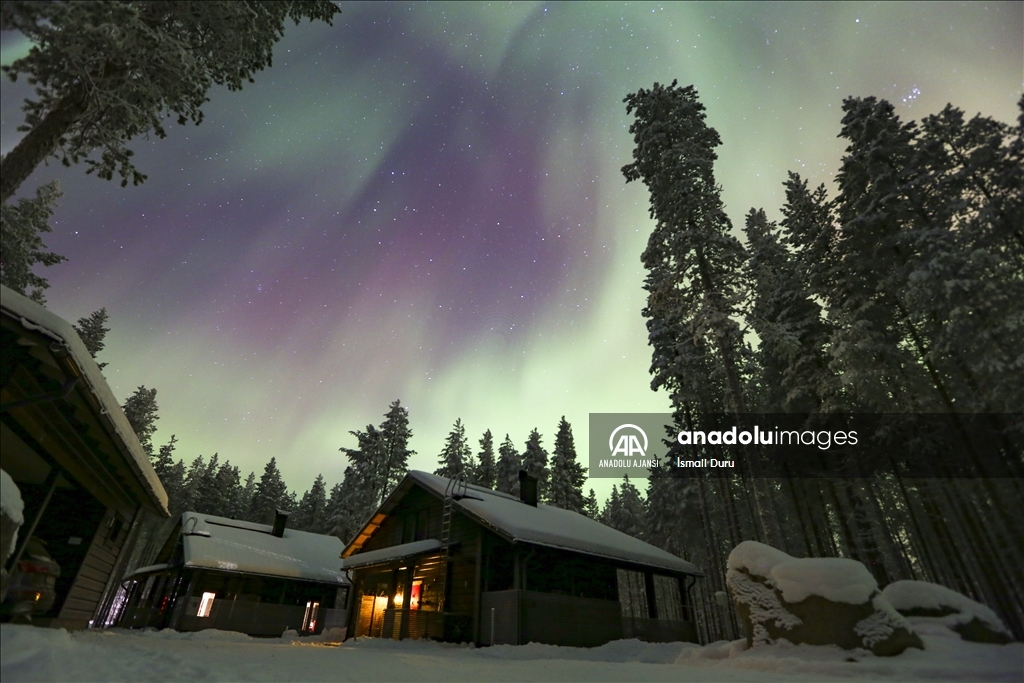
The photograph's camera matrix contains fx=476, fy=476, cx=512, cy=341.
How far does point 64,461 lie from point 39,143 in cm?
587

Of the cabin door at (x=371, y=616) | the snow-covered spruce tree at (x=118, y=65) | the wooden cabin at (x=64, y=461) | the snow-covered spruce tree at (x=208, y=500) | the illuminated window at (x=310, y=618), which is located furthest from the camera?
the snow-covered spruce tree at (x=208, y=500)

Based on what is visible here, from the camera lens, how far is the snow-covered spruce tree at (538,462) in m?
41.6

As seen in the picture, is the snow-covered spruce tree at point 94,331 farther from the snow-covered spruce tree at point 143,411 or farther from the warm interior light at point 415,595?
the warm interior light at point 415,595

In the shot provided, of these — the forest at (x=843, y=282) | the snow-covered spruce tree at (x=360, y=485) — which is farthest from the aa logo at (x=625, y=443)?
the snow-covered spruce tree at (x=360, y=485)

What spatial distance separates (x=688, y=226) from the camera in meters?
19.4

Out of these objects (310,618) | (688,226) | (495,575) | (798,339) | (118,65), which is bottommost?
(310,618)

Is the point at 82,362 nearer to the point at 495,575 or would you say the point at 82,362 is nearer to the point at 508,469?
the point at 495,575

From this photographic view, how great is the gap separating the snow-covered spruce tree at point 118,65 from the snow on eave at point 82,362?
478cm

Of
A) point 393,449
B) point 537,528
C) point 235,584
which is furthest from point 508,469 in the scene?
point 537,528

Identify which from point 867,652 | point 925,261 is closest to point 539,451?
point 925,261

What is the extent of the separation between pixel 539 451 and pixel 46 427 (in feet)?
124

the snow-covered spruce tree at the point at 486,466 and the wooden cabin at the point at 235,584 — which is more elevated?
the snow-covered spruce tree at the point at 486,466

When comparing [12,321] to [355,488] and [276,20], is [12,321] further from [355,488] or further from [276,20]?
[355,488]

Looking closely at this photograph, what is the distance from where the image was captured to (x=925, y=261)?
16.7 metres
